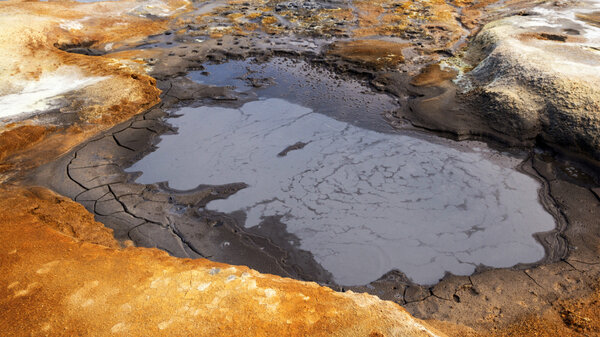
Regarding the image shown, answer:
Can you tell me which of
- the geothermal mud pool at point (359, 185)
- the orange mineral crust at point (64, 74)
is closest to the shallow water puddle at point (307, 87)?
the geothermal mud pool at point (359, 185)

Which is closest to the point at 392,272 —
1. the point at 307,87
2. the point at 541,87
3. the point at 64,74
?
the point at 541,87

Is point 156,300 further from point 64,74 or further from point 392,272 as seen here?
point 64,74

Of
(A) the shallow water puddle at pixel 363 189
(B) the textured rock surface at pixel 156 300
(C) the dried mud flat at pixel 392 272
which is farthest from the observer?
(A) the shallow water puddle at pixel 363 189

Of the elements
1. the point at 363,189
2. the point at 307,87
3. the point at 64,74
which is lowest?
the point at 363,189

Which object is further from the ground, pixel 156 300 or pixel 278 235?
pixel 156 300

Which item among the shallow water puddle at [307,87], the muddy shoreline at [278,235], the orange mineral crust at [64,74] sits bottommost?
the muddy shoreline at [278,235]

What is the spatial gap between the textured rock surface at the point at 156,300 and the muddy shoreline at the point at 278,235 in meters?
0.59

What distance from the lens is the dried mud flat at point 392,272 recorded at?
3205mm

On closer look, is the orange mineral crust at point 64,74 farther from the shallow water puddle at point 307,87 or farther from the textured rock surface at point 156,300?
the textured rock surface at point 156,300

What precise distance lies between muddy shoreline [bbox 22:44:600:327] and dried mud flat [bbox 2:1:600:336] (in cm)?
1

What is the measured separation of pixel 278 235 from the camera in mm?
4113

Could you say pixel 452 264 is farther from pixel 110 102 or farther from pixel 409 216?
pixel 110 102

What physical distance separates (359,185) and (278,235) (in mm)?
1325

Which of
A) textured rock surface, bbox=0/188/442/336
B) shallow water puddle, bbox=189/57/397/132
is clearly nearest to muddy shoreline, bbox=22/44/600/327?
textured rock surface, bbox=0/188/442/336
